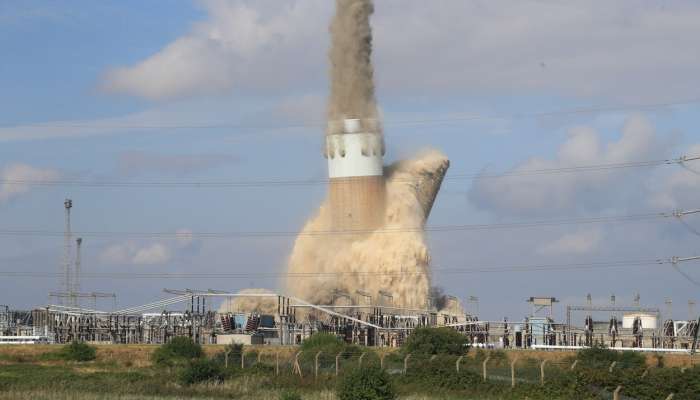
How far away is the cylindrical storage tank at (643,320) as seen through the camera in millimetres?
89600

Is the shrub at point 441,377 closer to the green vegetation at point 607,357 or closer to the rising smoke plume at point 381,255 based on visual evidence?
the green vegetation at point 607,357

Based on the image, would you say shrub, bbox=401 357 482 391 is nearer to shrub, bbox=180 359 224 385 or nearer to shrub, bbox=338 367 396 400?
shrub, bbox=338 367 396 400

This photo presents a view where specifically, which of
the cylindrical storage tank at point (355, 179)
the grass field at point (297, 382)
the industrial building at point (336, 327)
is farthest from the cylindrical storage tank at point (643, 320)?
the grass field at point (297, 382)

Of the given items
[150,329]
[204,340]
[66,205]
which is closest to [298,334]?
[204,340]

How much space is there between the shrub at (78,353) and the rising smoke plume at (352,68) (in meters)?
34.3

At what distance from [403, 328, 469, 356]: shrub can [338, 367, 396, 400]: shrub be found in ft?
68.8

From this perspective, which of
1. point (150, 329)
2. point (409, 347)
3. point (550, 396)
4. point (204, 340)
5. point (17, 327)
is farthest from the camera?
point (17, 327)

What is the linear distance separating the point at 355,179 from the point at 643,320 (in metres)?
26.4

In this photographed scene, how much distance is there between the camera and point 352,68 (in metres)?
93.1

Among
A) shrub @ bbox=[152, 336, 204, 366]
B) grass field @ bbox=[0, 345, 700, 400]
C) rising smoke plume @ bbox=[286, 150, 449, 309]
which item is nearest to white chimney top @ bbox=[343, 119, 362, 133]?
rising smoke plume @ bbox=[286, 150, 449, 309]

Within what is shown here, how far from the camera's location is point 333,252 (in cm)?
10000

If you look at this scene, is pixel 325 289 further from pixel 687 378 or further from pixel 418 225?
pixel 687 378

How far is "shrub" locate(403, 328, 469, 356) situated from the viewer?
6338 cm

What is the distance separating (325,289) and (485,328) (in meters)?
20.1
